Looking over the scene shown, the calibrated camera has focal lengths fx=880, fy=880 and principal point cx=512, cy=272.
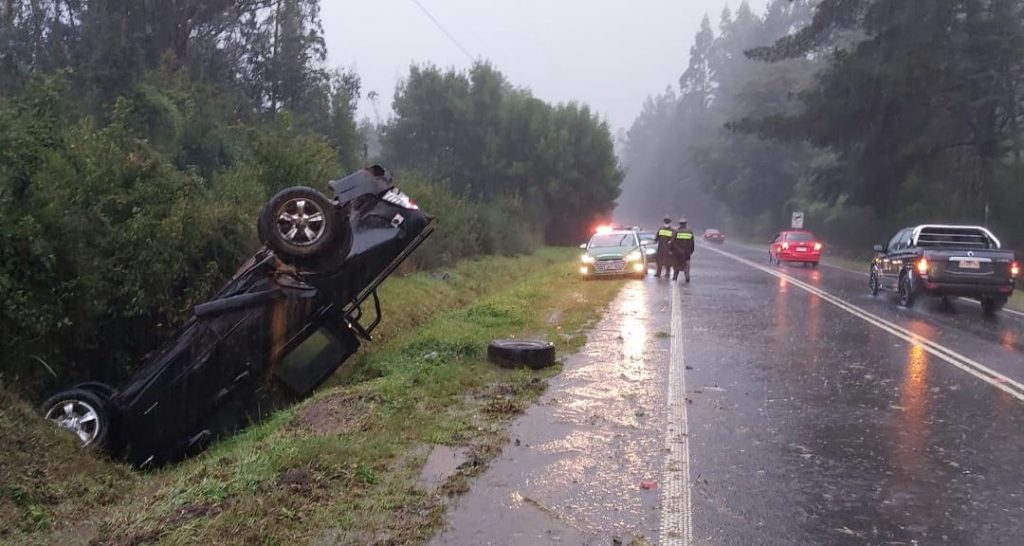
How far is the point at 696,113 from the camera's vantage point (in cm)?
13512

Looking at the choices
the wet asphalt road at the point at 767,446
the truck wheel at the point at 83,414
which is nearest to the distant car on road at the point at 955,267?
the wet asphalt road at the point at 767,446

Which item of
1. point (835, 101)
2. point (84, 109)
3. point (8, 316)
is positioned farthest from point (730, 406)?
point (835, 101)

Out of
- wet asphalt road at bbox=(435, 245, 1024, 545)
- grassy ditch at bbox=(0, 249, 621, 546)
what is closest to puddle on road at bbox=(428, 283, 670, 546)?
wet asphalt road at bbox=(435, 245, 1024, 545)

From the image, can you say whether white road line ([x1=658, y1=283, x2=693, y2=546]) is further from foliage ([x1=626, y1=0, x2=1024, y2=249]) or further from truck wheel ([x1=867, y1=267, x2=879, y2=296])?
foliage ([x1=626, y1=0, x2=1024, y2=249])

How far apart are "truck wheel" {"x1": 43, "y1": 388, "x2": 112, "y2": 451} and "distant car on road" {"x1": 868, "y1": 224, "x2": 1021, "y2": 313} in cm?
1545

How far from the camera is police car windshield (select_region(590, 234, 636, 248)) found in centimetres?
2553

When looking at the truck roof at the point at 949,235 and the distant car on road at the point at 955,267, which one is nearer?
the distant car on road at the point at 955,267

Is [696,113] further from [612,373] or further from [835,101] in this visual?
[612,373]

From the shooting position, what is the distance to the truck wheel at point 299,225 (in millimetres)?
9336

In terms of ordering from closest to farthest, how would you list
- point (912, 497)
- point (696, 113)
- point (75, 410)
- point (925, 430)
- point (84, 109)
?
point (912, 497) < point (925, 430) < point (75, 410) < point (84, 109) < point (696, 113)

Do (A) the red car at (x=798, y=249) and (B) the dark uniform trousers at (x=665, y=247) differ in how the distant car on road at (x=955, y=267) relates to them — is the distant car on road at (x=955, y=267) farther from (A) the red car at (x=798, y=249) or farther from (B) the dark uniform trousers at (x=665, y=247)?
(A) the red car at (x=798, y=249)

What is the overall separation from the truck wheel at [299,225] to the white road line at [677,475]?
4.02 m

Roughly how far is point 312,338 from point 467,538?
5153mm

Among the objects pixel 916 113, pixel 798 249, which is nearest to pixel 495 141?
pixel 798 249
